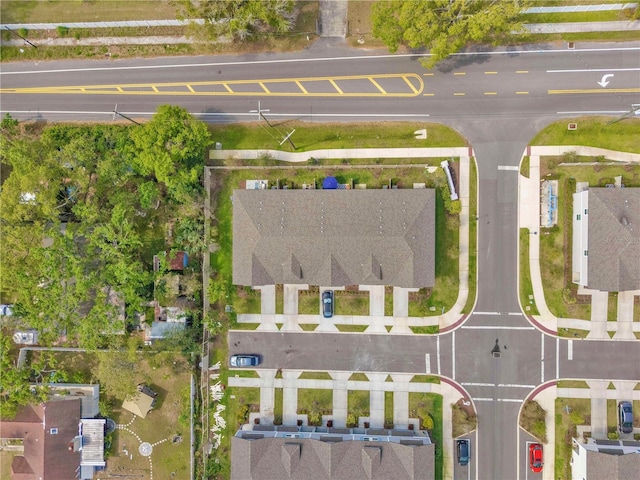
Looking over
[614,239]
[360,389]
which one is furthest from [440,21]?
[360,389]

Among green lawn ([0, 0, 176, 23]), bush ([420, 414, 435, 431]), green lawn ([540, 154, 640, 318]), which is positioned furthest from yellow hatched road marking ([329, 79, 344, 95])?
bush ([420, 414, 435, 431])

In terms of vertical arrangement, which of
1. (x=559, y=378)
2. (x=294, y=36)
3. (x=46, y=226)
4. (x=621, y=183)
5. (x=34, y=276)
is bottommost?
(x=559, y=378)

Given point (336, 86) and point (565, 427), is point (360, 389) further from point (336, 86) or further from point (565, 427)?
point (336, 86)

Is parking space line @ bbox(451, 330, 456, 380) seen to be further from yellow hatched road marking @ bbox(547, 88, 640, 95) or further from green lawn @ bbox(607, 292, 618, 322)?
yellow hatched road marking @ bbox(547, 88, 640, 95)

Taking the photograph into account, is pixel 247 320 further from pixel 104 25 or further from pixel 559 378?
pixel 104 25

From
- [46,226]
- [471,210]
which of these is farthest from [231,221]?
[471,210]

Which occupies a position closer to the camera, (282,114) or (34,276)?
(34,276)

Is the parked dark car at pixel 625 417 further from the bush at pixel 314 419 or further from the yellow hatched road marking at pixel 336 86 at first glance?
the yellow hatched road marking at pixel 336 86

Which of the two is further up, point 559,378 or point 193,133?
point 193,133
